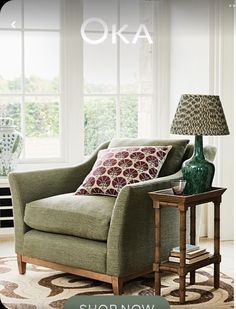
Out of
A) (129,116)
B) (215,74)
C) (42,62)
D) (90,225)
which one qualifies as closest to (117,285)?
(90,225)

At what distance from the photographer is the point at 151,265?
254 cm

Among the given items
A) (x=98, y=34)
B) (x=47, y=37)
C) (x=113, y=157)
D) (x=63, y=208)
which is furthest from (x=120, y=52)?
(x=63, y=208)

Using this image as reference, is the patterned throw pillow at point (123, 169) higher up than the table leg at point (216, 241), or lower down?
higher up

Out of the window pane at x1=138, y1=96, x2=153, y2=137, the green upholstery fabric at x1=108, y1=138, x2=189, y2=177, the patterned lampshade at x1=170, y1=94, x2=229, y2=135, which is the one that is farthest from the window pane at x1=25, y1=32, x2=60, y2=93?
the patterned lampshade at x1=170, y1=94, x2=229, y2=135

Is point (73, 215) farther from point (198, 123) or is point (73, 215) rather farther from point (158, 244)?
point (198, 123)

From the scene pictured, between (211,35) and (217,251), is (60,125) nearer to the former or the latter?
(211,35)

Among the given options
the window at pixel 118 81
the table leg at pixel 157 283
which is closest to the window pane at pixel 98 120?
the window at pixel 118 81

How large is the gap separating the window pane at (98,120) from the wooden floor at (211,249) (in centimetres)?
72

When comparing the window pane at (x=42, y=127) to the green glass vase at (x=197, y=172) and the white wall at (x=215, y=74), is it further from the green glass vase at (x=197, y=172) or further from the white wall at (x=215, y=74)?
the green glass vase at (x=197, y=172)

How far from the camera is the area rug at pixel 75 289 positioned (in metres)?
2.32

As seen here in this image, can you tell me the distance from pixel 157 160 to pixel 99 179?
0.27 metres

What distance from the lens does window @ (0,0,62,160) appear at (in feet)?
11.7

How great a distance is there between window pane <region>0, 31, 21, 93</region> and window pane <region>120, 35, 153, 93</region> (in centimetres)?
62

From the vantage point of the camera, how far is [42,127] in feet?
12.0
